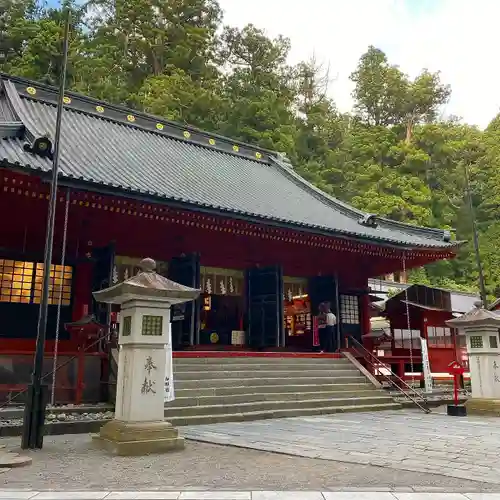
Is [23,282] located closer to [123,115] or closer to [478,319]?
[123,115]

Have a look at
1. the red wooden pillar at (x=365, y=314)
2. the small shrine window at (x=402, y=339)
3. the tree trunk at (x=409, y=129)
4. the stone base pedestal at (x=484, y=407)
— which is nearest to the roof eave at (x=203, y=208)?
the red wooden pillar at (x=365, y=314)

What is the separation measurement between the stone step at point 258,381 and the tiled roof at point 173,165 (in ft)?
13.2

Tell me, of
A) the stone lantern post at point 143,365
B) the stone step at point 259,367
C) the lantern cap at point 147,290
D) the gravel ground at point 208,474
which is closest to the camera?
the gravel ground at point 208,474

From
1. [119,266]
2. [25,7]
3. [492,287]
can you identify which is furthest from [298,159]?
[119,266]

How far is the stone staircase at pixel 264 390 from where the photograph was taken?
9656 mm

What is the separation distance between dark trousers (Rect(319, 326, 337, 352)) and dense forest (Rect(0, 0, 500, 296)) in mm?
20887

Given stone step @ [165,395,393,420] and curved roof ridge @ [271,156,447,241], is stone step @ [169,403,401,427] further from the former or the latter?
curved roof ridge @ [271,156,447,241]

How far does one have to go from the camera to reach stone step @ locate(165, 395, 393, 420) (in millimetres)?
9359

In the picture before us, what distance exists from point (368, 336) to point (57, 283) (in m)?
9.93

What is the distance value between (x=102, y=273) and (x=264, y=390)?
4.87m

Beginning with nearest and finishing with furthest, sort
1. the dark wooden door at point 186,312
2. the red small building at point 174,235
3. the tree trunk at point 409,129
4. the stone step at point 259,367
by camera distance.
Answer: the red small building at point 174,235, the stone step at point 259,367, the dark wooden door at point 186,312, the tree trunk at point 409,129

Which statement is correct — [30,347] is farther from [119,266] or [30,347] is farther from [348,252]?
[348,252]

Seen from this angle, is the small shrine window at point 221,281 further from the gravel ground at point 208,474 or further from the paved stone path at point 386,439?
the gravel ground at point 208,474

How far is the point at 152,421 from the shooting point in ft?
22.2
